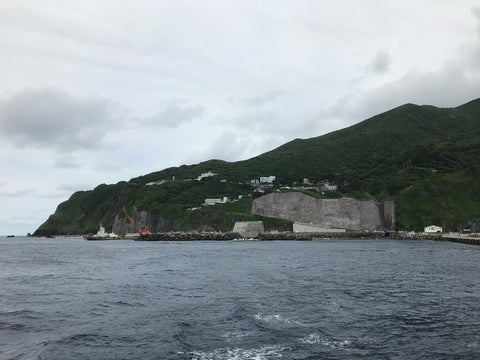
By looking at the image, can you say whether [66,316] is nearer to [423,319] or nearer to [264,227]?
[423,319]

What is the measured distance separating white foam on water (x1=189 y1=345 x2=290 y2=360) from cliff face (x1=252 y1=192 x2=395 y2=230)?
171862mm

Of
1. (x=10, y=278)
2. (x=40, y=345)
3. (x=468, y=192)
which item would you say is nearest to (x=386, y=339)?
(x=40, y=345)

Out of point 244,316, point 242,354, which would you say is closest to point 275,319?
point 244,316

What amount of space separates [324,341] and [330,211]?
17174cm

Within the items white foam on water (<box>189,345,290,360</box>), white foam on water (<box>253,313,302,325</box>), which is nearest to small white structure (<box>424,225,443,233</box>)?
white foam on water (<box>253,313,302,325</box>)

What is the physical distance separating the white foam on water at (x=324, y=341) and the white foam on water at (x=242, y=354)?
73.0 inches

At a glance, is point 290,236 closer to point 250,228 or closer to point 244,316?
point 250,228

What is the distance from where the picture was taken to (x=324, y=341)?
71.7 ft

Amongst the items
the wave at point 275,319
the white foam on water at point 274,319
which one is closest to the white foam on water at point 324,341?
the wave at point 275,319

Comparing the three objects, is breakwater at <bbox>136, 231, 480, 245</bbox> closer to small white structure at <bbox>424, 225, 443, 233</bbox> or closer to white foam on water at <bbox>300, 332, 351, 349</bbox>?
small white structure at <bbox>424, 225, 443, 233</bbox>

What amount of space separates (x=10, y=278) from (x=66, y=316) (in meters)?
Result: 27.5

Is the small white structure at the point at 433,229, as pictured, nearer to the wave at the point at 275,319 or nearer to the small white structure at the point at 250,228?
the small white structure at the point at 250,228

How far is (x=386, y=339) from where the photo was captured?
22.1 metres

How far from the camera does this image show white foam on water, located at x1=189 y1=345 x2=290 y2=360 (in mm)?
19297
